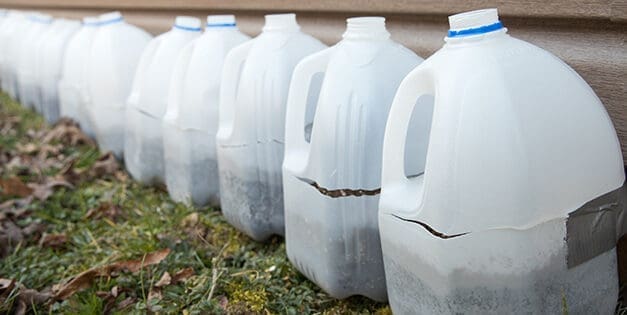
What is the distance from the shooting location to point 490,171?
1.22 meters

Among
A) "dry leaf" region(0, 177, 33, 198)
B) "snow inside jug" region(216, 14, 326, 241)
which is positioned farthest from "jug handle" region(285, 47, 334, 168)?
"dry leaf" region(0, 177, 33, 198)

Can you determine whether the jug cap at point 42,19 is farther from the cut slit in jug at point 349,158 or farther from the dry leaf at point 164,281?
the cut slit in jug at point 349,158

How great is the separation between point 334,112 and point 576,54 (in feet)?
1.60

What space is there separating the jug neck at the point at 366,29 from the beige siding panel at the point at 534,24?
238 mm

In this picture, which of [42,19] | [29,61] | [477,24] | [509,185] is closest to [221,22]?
[477,24]

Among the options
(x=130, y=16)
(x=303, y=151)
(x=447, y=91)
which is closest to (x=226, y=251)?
(x=303, y=151)

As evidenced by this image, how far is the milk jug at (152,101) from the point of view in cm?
251

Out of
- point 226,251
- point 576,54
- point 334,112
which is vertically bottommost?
point 226,251

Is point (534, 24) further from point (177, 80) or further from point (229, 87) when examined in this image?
point (177, 80)

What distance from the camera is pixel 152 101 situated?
99.0 inches

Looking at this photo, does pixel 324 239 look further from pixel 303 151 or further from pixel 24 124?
pixel 24 124

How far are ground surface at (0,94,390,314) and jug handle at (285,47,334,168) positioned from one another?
32 centimetres

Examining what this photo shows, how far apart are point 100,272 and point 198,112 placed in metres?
0.58

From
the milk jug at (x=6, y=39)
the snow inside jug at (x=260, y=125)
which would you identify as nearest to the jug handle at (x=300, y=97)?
the snow inside jug at (x=260, y=125)
